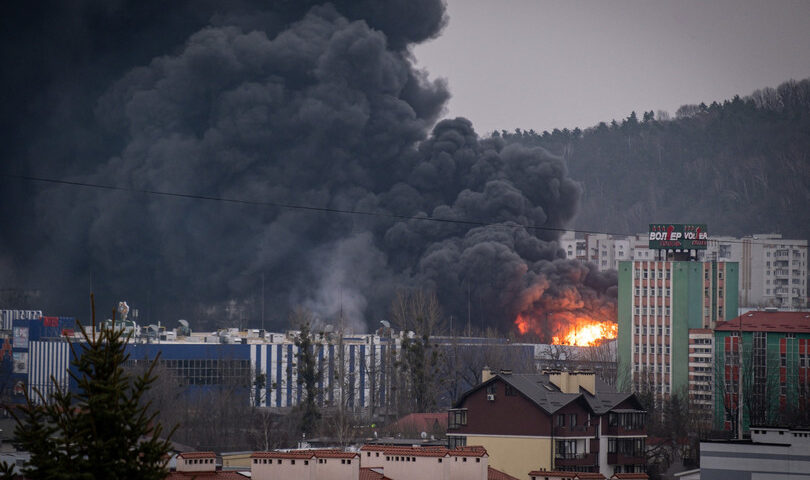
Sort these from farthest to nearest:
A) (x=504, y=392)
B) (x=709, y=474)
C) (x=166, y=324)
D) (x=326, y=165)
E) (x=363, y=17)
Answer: (x=363, y=17) → (x=326, y=165) → (x=166, y=324) → (x=504, y=392) → (x=709, y=474)

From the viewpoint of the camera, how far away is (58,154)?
124 metres

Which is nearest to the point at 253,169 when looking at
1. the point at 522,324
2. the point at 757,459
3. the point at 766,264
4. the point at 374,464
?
the point at 522,324

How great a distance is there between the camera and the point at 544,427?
43.6 m

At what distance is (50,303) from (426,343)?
53.8m

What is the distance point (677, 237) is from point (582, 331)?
1298cm

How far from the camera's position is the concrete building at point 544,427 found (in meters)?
43.5

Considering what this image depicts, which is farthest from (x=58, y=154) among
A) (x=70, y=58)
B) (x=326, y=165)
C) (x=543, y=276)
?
(x=543, y=276)

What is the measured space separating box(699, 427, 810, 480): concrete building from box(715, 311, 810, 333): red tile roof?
3944 cm

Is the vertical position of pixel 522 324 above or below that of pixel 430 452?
above

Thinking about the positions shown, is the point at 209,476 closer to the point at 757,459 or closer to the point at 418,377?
the point at 757,459

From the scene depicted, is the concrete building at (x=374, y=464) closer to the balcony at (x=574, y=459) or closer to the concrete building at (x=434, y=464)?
the concrete building at (x=434, y=464)

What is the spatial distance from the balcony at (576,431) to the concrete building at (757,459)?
5.89 metres

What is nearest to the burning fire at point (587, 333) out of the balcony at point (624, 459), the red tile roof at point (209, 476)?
the balcony at point (624, 459)

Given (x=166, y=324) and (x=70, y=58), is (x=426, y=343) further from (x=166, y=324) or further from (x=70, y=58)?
(x=70, y=58)
